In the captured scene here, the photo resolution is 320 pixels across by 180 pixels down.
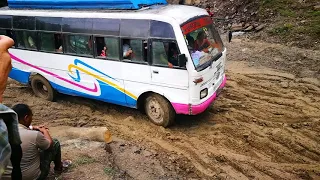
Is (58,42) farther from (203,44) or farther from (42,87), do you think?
(203,44)

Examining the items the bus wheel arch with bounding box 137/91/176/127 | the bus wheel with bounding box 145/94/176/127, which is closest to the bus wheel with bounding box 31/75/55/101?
the bus wheel arch with bounding box 137/91/176/127

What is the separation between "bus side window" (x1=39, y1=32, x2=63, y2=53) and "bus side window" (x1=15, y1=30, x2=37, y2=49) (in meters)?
0.29

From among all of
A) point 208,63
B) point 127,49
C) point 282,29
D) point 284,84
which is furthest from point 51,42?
point 282,29

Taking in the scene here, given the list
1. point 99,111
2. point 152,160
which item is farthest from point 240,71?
point 152,160

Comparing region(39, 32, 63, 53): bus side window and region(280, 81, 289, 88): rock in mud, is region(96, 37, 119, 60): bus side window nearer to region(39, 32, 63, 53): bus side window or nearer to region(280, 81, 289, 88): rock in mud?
region(39, 32, 63, 53): bus side window

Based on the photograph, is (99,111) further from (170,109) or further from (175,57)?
(175,57)

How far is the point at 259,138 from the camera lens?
20.5ft

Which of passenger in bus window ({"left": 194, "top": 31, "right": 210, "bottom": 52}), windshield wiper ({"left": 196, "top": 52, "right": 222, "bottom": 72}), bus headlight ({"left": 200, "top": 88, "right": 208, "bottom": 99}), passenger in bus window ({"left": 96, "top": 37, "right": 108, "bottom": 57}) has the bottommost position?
bus headlight ({"left": 200, "top": 88, "right": 208, "bottom": 99})

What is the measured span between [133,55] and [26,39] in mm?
3600

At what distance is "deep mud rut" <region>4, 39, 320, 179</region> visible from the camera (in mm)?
5375

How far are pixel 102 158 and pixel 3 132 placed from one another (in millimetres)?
3842

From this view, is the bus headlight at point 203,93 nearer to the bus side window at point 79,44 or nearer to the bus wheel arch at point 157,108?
the bus wheel arch at point 157,108

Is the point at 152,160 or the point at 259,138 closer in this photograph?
the point at 152,160

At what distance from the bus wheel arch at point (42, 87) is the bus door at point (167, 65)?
3564 mm
